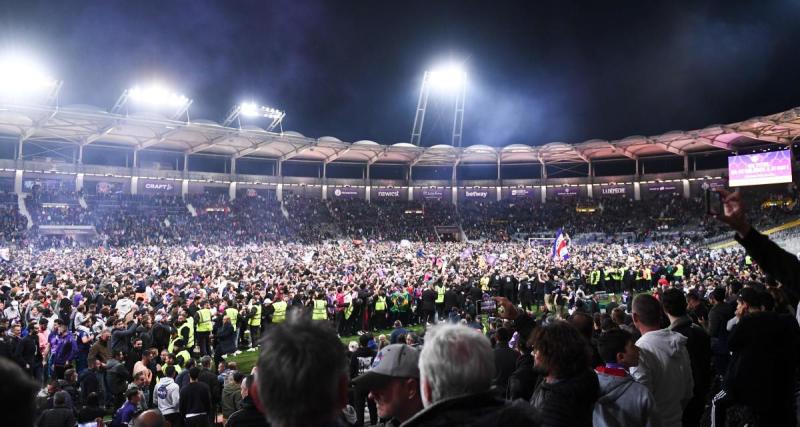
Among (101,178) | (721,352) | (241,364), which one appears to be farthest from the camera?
(101,178)

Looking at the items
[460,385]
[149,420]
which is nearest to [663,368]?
[460,385]

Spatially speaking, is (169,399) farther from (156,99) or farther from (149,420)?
(156,99)

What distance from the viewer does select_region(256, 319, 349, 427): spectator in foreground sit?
157 centimetres

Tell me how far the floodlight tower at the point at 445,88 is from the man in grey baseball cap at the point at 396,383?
173 feet

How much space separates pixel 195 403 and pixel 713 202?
668cm

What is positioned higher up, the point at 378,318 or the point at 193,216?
the point at 193,216

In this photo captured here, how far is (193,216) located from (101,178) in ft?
28.0

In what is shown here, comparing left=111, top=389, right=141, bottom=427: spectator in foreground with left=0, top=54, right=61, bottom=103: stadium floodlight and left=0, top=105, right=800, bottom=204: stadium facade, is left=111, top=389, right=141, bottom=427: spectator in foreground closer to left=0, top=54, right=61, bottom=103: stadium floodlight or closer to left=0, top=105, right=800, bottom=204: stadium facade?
left=0, top=54, right=61, bottom=103: stadium floodlight

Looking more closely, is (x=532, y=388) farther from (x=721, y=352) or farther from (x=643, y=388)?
(x=721, y=352)

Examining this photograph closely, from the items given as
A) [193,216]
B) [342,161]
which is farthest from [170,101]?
[342,161]

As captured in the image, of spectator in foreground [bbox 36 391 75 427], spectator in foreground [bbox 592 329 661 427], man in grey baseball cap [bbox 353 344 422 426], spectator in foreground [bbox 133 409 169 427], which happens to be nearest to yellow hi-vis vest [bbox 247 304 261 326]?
spectator in foreground [bbox 36 391 75 427]

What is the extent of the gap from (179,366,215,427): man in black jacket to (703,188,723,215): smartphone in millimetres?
6541

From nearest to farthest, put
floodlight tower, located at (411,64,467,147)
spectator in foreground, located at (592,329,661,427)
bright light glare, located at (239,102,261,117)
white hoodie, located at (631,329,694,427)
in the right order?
spectator in foreground, located at (592,329,661,427) < white hoodie, located at (631,329,694,427) < bright light glare, located at (239,102,261,117) < floodlight tower, located at (411,64,467,147)

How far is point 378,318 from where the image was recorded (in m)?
16.4
